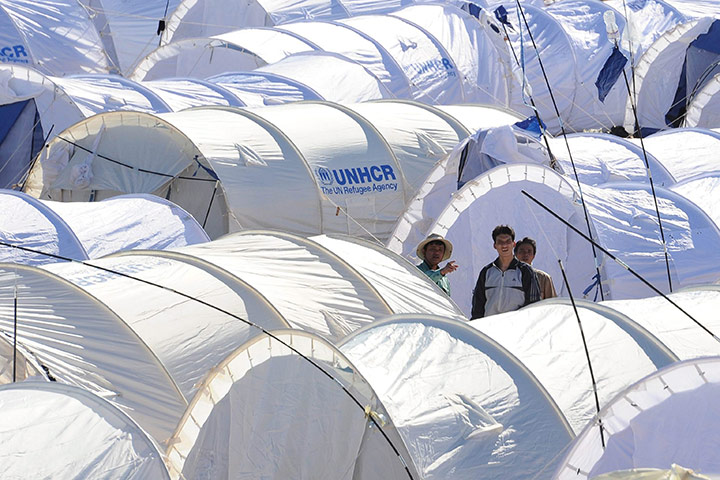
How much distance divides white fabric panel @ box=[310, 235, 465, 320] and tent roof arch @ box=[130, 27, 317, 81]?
9.84 m

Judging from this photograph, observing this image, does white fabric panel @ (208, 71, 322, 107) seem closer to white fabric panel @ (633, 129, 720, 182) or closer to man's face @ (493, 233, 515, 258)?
white fabric panel @ (633, 129, 720, 182)

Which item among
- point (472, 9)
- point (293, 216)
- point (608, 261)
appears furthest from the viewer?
point (472, 9)

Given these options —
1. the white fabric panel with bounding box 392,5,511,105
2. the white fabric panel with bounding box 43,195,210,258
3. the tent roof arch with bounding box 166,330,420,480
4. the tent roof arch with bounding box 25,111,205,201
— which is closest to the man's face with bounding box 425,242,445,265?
the white fabric panel with bounding box 43,195,210,258

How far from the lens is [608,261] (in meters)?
11.1

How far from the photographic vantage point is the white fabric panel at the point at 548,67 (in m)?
21.4

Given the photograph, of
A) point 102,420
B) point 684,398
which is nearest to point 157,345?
point 102,420

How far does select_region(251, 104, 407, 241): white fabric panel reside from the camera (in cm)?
1433

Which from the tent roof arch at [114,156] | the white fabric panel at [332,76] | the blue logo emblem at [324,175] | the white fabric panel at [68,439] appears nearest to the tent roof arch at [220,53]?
the white fabric panel at [332,76]

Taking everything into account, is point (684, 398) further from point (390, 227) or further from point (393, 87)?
point (393, 87)

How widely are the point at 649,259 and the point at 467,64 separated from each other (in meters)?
10.2

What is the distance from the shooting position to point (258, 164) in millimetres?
14023

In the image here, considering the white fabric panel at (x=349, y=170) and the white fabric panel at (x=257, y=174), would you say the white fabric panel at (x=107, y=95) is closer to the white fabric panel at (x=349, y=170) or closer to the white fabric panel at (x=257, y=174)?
the white fabric panel at (x=257, y=174)

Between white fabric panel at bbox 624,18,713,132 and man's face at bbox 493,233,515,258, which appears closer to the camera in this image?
man's face at bbox 493,233,515,258

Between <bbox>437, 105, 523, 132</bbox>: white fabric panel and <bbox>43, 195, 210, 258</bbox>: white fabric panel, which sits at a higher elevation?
<bbox>437, 105, 523, 132</bbox>: white fabric panel
